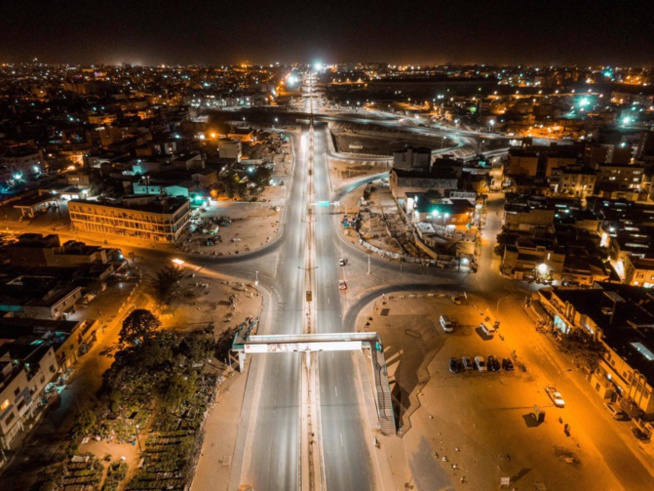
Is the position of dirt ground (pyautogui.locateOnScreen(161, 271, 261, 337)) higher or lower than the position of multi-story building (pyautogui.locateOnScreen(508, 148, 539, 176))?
lower

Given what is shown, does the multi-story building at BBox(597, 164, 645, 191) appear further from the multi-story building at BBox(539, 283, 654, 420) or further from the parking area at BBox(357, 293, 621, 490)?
the parking area at BBox(357, 293, 621, 490)

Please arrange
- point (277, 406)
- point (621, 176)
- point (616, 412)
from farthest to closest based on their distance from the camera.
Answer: point (621, 176) < point (277, 406) < point (616, 412)

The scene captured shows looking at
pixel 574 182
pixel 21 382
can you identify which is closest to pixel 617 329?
pixel 21 382

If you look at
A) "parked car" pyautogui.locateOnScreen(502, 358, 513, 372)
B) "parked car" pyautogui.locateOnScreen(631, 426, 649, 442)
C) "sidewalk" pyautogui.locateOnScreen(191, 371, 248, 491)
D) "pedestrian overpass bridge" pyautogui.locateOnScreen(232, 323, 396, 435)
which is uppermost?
"pedestrian overpass bridge" pyautogui.locateOnScreen(232, 323, 396, 435)

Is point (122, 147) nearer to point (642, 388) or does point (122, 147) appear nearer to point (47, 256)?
point (47, 256)

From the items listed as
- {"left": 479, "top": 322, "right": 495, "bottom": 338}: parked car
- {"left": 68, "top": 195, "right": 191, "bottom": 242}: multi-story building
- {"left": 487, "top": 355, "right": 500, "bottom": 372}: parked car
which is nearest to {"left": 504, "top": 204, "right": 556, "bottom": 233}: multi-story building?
{"left": 479, "top": 322, "right": 495, "bottom": 338}: parked car

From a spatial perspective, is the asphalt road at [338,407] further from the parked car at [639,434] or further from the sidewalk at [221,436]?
the parked car at [639,434]

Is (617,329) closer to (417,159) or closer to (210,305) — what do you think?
(210,305)

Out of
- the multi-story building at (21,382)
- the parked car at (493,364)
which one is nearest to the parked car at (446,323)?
the parked car at (493,364)
